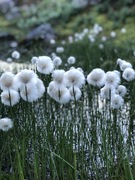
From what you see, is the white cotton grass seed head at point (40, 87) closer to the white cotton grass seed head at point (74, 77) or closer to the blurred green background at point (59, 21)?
the white cotton grass seed head at point (74, 77)

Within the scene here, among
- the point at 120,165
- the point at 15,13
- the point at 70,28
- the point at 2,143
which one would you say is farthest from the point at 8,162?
the point at 15,13

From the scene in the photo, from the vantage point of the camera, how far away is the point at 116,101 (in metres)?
3.40

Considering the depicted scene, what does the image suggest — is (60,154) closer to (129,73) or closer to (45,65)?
(45,65)

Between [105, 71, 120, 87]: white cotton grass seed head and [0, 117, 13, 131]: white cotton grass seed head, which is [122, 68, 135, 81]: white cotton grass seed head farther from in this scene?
[0, 117, 13, 131]: white cotton grass seed head

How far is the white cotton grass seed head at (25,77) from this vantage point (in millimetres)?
2867

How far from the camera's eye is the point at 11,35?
1412cm

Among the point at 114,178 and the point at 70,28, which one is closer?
the point at 114,178

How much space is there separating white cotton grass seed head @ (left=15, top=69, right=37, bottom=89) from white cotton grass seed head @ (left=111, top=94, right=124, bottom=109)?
0.77 meters

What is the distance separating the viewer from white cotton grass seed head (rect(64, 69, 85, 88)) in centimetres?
298

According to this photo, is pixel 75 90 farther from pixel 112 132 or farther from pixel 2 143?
pixel 2 143

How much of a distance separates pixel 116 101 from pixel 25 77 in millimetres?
840

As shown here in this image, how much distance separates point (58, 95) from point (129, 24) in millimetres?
10910

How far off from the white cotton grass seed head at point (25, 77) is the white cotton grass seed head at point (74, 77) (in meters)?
0.23

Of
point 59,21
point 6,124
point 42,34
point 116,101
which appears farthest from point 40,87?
point 59,21
